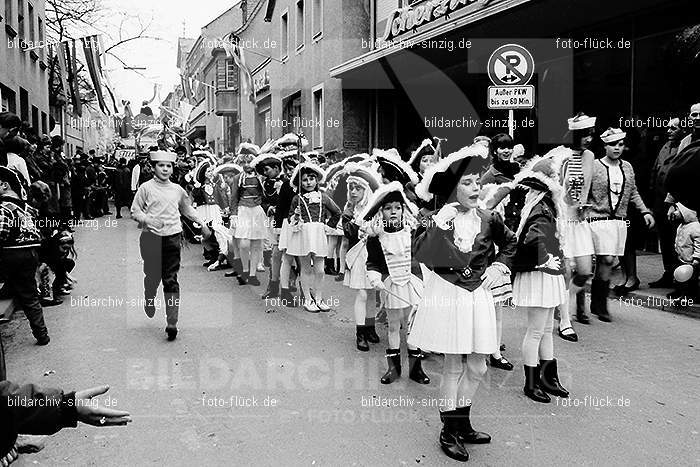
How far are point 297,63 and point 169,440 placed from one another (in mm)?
21642

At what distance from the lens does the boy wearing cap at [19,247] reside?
6.32 metres

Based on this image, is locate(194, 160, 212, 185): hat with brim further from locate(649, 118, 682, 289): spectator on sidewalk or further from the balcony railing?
the balcony railing

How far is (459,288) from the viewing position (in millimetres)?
4391

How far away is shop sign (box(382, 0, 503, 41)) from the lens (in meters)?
13.1

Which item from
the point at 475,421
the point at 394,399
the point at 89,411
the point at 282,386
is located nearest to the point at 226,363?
the point at 282,386

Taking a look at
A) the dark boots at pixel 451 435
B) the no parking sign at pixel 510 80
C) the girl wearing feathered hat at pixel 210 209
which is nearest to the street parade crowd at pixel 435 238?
the dark boots at pixel 451 435

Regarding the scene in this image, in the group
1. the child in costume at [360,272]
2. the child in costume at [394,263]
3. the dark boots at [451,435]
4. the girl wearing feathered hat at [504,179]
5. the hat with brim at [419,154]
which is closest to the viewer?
the dark boots at [451,435]

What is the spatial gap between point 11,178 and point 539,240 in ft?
16.0

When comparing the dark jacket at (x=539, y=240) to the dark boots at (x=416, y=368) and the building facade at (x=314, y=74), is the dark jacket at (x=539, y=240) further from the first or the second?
the building facade at (x=314, y=74)

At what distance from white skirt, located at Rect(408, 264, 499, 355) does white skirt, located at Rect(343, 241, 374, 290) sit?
2118mm

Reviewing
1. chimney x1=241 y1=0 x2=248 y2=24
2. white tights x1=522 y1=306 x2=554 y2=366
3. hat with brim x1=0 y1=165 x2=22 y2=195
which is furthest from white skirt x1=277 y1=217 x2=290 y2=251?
chimney x1=241 y1=0 x2=248 y2=24

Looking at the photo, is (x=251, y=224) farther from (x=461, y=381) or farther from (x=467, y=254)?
(x=461, y=381)

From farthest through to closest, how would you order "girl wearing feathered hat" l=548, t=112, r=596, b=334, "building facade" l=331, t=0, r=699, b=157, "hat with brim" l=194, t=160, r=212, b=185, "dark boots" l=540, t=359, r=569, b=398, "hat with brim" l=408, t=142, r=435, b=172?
"hat with brim" l=194, t=160, r=212, b=185 < "building facade" l=331, t=0, r=699, b=157 < "hat with brim" l=408, t=142, r=435, b=172 < "girl wearing feathered hat" l=548, t=112, r=596, b=334 < "dark boots" l=540, t=359, r=569, b=398

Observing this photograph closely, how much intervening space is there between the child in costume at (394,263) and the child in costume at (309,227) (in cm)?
251
